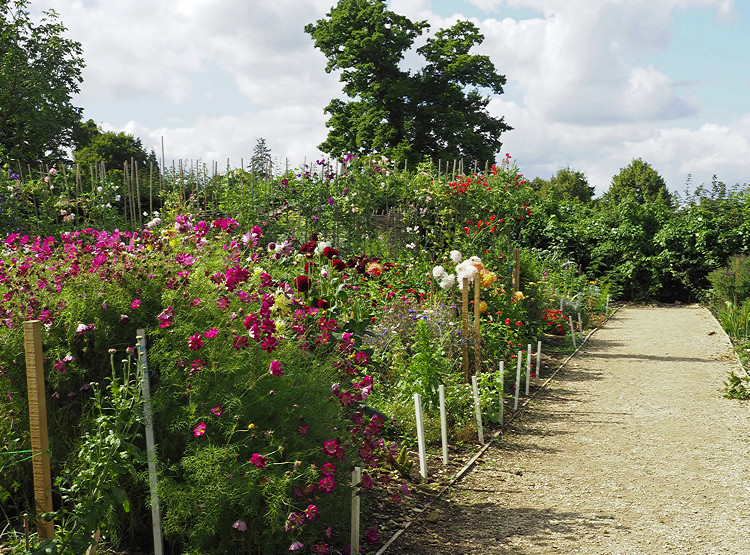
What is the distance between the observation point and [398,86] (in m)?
23.2

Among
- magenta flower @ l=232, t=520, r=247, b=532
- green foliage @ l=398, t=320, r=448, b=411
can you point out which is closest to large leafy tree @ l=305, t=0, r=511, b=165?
green foliage @ l=398, t=320, r=448, b=411

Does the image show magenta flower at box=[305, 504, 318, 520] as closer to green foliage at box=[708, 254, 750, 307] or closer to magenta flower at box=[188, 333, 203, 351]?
magenta flower at box=[188, 333, 203, 351]

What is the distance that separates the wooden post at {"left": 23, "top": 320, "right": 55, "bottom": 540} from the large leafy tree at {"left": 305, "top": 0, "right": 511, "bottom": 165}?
67.5 ft

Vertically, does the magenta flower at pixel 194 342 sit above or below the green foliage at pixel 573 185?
A: below

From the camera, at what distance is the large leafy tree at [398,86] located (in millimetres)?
23578

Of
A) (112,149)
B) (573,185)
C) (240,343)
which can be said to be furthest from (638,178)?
(240,343)

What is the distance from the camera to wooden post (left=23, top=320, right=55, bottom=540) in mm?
2670

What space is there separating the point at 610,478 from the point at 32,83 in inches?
671

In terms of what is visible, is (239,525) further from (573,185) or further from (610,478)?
(573,185)

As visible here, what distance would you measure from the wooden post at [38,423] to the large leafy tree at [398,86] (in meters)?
20.6

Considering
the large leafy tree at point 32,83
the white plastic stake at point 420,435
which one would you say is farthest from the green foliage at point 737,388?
the large leafy tree at point 32,83

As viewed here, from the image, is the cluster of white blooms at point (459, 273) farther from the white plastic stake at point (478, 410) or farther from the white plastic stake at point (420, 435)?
the white plastic stake at point (420, 435)

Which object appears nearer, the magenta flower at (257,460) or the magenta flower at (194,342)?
the magenta flower at (257,460)

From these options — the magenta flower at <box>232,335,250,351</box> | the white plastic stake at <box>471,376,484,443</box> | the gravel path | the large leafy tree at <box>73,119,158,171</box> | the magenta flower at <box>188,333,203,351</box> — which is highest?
the large leafy tree at <box>73,119,158,171</box>
